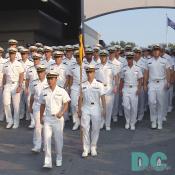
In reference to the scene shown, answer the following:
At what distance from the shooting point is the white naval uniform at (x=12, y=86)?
12438 mm

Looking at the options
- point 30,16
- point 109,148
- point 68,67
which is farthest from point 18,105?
point 30,16

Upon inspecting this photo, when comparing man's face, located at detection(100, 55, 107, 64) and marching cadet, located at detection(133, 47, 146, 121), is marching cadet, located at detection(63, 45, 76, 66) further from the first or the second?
marching cadet, located at detection(133, 47, 146, 121)

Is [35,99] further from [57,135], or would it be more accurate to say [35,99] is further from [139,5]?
[139,5]

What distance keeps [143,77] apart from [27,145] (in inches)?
131

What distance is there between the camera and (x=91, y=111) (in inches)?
394

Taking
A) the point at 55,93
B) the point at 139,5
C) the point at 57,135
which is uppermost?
the point at 139,5

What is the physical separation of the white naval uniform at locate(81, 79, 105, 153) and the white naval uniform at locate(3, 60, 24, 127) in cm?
279

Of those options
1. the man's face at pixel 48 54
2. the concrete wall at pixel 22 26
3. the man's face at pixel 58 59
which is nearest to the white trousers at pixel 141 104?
the man's face at pixel 58 59

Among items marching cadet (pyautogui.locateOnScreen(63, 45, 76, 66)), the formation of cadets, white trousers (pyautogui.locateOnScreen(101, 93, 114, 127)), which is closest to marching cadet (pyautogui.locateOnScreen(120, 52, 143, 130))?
the formation of cadets

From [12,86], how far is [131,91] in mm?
2897

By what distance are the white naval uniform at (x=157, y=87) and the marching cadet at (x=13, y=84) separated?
10.3 feet

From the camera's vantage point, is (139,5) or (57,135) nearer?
(57,135)

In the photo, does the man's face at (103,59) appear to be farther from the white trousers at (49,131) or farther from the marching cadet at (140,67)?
the white trousers at (49,131)

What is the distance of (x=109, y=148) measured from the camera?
10789mm
